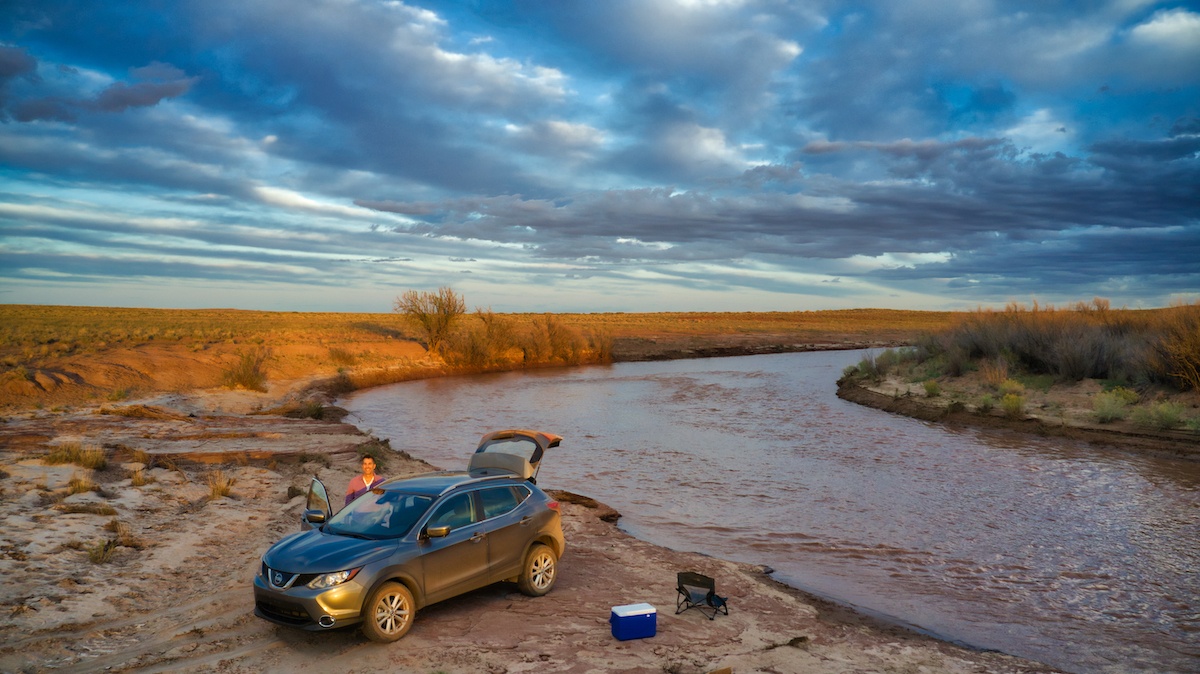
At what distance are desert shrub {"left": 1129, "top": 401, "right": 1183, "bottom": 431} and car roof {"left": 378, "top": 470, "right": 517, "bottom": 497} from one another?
20.8 m

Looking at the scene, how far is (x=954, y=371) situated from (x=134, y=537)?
32.0 metres

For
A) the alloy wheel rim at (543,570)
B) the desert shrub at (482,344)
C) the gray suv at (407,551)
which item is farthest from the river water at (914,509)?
the desert shrub at (482,344)

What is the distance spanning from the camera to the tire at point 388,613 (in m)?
7.09

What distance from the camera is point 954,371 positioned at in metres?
33.0

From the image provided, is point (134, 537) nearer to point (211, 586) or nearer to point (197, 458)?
point (211, 586)

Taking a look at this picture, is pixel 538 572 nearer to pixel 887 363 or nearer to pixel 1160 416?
pixel 1160 416

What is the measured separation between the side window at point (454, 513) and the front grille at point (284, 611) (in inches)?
59.7

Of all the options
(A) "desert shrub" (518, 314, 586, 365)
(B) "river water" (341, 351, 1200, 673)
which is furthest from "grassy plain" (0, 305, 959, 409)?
(B) "river water" (341, 351, 1200, 673)

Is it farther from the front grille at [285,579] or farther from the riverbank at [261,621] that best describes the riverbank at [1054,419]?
the front grille at [285,579]

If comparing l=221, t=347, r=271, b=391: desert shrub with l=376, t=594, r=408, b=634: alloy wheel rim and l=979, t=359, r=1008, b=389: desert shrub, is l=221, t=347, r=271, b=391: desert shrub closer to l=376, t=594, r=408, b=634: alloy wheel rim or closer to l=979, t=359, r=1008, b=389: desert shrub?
l=376, t=594, r=408, b=634: alloy wheel rim

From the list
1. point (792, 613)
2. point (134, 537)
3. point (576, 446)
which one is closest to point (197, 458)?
point (134, 537)

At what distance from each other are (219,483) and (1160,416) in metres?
24.4

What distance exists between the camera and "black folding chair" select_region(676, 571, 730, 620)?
854 centimetres

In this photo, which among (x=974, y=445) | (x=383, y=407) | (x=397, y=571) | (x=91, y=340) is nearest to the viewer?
(x=397, y=571)
